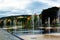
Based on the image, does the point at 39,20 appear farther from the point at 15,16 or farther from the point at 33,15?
the point at 15,16

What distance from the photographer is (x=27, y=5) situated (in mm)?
14273

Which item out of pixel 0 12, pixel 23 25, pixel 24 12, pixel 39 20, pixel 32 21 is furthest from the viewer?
pixel 39 20

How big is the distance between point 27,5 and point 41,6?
4.67ft

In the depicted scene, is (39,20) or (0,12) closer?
(0,12)

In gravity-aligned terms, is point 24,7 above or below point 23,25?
above

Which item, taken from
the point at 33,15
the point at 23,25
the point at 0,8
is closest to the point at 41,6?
the point at 33,15

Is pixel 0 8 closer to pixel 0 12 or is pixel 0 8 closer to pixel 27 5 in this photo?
pixel 0 12

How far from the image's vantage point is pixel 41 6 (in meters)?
15.2

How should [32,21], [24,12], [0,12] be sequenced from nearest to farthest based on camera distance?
→ [0,12], [24,12], [32,21]

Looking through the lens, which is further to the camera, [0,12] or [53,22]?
[53,22]

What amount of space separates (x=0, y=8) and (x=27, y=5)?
2787 millimetres

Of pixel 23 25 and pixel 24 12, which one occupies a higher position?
pixel 24 12

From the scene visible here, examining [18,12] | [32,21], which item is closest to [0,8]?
[18,12]

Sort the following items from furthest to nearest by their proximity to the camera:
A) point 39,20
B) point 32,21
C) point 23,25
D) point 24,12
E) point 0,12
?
1. point 39,20
2. point 32,21
3. point 23,25
4. point 24,12
5. point 0,12
